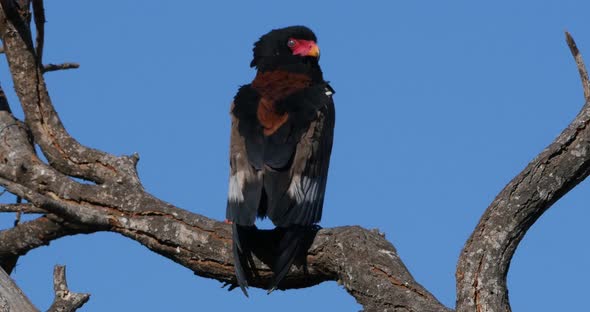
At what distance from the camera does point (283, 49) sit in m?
6.36

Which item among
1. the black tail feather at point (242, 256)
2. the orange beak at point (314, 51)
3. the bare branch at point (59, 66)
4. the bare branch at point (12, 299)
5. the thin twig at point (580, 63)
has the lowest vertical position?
the bare branch at point (12, 299)

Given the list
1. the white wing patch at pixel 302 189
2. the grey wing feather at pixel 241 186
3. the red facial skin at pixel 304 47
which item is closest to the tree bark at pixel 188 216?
the grey wing feather at pixel 241 186

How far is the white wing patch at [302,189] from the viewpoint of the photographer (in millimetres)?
5016

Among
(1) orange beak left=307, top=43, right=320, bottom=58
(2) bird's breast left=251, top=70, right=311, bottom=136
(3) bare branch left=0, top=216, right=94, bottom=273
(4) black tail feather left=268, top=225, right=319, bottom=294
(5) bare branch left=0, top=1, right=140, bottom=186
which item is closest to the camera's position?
(4) black tail feather left=268, top=225, right=319, bottom=294

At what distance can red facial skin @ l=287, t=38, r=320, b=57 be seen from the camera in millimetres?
6293

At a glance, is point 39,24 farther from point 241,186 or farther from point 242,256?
point 242,256

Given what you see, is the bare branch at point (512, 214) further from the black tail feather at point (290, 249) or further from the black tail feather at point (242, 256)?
the black tail feather at point (242, 256)

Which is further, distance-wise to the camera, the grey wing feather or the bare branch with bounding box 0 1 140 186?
the bare branch with bounding box 0 1 140 186

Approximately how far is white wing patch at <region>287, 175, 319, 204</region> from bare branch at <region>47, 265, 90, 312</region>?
1195 millimetres

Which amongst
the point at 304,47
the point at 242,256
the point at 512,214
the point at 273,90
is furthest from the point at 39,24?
the point at 512,214

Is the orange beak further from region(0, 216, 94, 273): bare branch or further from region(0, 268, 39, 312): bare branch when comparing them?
region(0, 268, 39, 312): bare branch

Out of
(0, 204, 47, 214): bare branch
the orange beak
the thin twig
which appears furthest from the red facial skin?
the thin twig

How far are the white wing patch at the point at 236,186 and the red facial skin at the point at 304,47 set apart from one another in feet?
4.39

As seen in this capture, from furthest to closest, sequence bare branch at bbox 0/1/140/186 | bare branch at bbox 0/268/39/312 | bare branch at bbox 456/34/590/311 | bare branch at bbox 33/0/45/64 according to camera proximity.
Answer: bare branch at bbox 33/0/45/64 < bare branch at bbox 0/1/140/186 < bare branch at bbox 0/268/39/312 < bare branch at bbox 456/34/590/311
